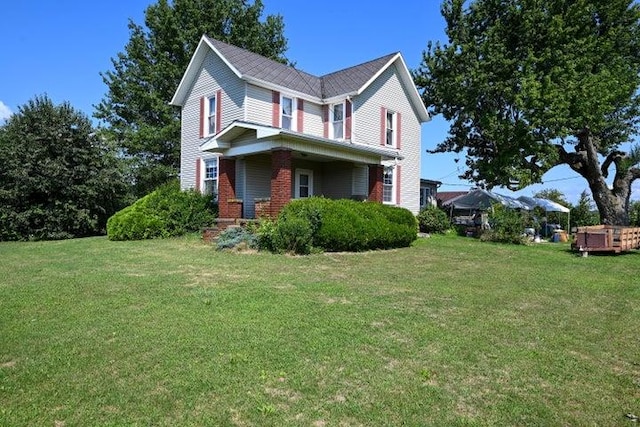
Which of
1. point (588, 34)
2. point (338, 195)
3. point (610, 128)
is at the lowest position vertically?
point (338, 195)

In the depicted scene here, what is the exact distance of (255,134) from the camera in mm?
14875

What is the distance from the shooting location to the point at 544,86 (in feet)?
66.1

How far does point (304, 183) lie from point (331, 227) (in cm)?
750

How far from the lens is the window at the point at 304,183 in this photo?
1925 cm

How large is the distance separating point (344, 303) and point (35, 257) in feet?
31.9

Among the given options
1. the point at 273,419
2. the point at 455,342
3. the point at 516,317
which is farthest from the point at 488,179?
the point at 273,419

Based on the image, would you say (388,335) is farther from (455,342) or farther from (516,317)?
(516,317)

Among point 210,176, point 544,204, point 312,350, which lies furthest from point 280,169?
point 544,204

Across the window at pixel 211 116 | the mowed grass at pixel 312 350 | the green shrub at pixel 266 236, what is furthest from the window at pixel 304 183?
the mowed grass at pixel 312 350

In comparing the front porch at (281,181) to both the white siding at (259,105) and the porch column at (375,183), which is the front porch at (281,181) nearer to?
the porch column at (375,183)

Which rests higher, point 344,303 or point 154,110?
point 154,110

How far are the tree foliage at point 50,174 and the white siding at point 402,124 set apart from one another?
12351mm

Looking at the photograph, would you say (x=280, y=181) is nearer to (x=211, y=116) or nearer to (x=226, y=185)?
(x=226, y=185)

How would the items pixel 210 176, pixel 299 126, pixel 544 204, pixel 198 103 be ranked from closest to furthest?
pixel 299 126 → pixel 210 176 → pixel 198 103 → pixel 544 204
